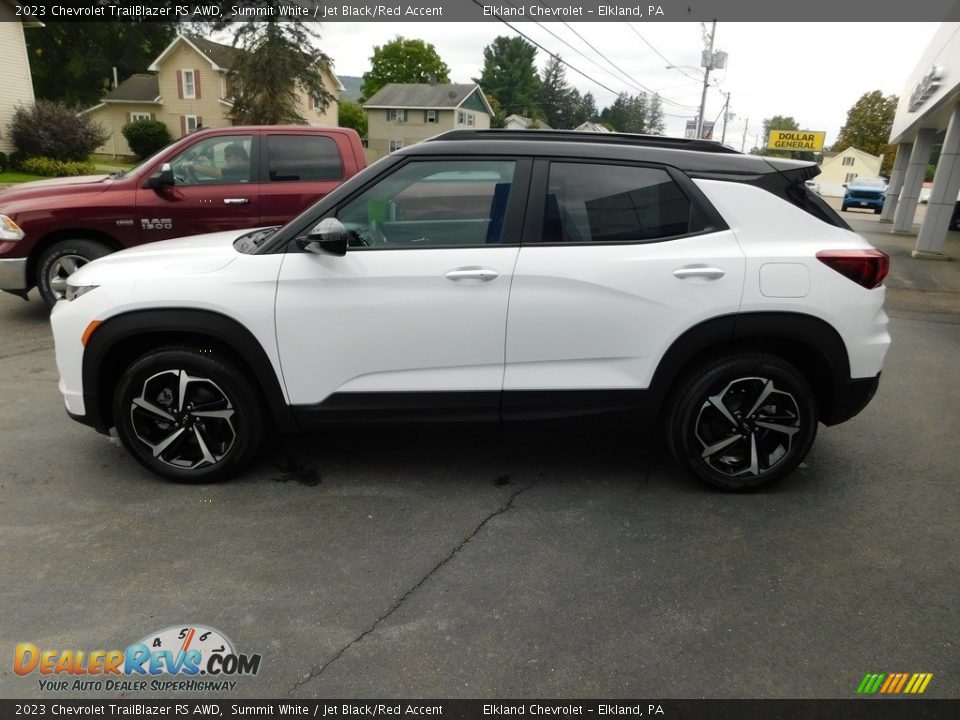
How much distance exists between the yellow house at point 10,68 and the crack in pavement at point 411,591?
29468 mm

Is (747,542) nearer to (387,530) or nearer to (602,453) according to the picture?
(602,453)

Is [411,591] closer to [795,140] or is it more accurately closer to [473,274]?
[473,274]

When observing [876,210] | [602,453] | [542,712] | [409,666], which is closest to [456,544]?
[409,666]

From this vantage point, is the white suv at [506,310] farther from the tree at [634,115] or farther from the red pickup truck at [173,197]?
the tree at [634,115]

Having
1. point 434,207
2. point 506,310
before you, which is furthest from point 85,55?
point 506,310

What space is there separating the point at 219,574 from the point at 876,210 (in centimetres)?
4020

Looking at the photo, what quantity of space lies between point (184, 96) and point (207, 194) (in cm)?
4436

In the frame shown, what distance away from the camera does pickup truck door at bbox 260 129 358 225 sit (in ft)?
23.5

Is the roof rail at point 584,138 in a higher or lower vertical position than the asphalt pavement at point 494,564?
higher

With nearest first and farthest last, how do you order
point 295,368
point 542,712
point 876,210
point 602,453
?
point 542,712 < point 295,368 < point 602,453 < point 876,210

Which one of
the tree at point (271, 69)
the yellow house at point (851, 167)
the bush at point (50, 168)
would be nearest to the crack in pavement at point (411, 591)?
the bush at point (50, 168)

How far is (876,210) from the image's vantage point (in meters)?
35.6

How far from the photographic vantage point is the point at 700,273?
3357 millimetres

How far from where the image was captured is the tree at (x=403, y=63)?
268 ft
